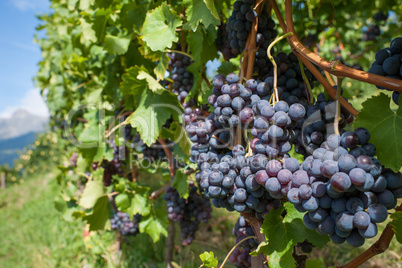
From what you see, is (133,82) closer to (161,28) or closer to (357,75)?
(161,28)

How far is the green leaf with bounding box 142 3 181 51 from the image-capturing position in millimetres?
1349

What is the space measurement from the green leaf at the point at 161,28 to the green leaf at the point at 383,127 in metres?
0.87

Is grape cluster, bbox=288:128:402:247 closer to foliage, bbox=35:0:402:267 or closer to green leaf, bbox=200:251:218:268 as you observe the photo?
foliage, bbox=35:0:402:267

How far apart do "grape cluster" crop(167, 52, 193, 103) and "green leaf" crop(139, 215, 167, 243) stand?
997 millimetres

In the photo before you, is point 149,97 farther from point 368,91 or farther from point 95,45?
point 368,91

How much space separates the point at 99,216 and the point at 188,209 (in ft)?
2.29

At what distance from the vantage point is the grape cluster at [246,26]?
1134 millimetres

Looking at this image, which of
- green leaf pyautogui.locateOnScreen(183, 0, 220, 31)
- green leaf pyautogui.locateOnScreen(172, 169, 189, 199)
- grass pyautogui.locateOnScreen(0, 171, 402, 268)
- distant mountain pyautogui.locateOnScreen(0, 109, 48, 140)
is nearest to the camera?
green leaf pyautogui.locateOnScreen(183, 0, 220, 31)

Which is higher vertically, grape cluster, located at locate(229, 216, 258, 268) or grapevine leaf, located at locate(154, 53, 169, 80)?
grapevine leaf, located at locate(154, 53, 169, 80)

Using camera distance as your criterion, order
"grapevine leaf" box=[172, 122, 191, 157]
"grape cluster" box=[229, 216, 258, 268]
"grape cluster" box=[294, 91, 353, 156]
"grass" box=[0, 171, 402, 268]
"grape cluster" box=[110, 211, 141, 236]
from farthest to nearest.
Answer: "grass" box=[0, 171, 402, 268] → "grape cluster" box=[110, 211, 141, 236] → "grapevine leaf" box=[172, 122, 191, 157] → "grape cluster" box=[229, 216, 258, 268] → "grape cluster" box=[294, 91, 353, 156]

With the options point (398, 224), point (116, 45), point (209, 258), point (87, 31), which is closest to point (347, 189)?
point (398, 224)

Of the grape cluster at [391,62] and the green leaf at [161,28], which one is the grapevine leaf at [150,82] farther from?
the grape cluster at [391,62]

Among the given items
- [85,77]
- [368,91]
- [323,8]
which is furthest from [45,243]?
[368,91]

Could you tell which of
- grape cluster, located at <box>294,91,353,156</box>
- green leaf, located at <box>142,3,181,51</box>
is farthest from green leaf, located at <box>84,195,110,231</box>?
grape cluster, located at <box>294,91,353,156</box>
